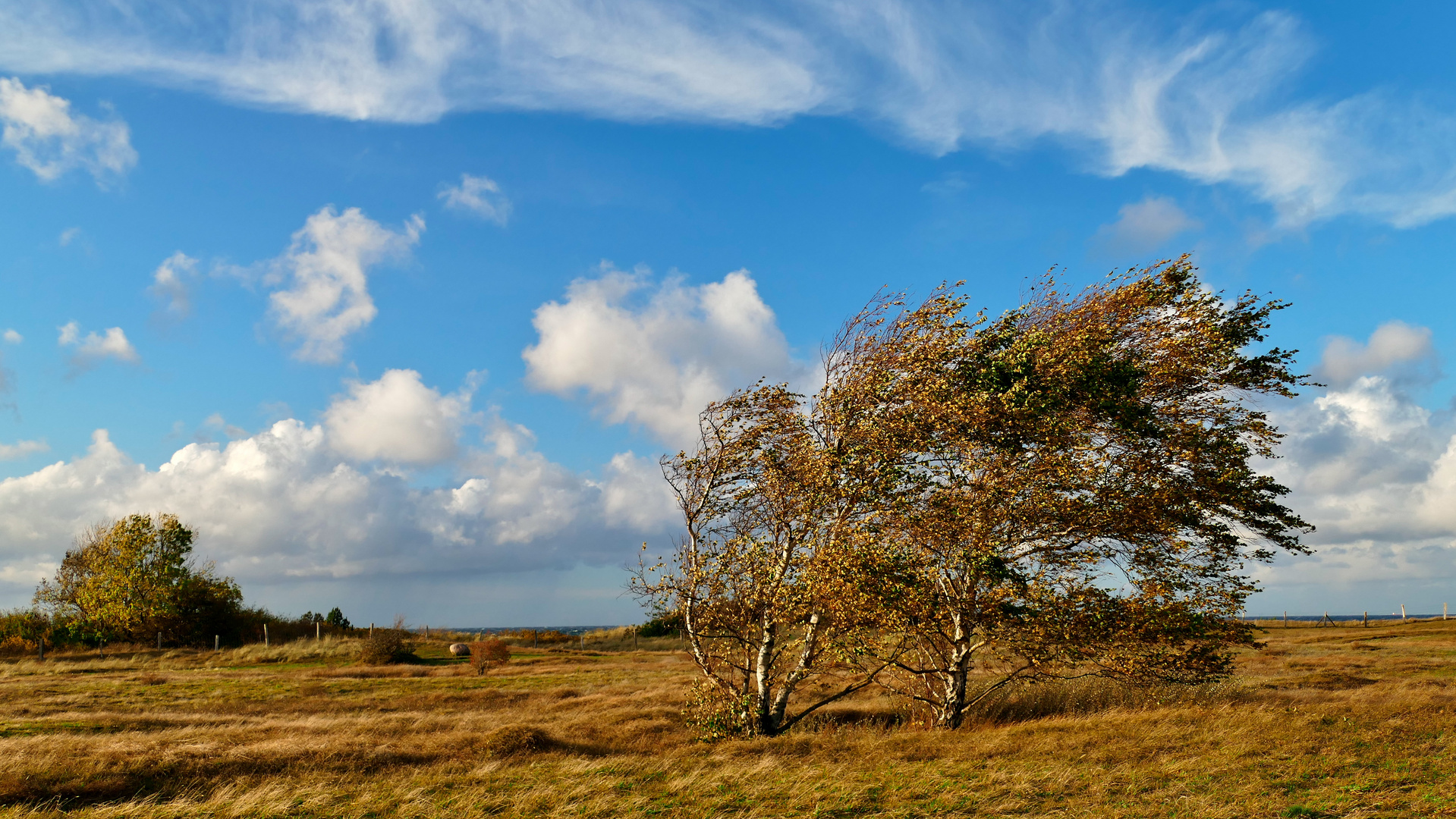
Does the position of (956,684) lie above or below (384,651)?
above

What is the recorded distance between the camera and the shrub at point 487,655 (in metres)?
44.8

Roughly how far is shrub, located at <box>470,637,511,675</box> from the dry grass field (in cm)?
1688

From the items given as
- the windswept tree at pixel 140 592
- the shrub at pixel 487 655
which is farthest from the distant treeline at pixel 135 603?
the shrub at pixel 487 655

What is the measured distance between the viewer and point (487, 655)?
4656cm

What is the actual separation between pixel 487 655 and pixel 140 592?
30667mm

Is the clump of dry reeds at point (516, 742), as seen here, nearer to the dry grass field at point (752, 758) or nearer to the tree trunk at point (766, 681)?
the dry grass field at point (752, 758)

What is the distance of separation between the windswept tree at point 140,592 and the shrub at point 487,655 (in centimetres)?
2747

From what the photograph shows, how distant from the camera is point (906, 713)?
71.8 feet

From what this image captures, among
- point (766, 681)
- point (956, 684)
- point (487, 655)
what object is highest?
point (766, 681)

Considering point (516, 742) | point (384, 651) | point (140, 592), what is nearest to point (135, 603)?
point (140, 592)

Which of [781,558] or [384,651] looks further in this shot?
[384,651]

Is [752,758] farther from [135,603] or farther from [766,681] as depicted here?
[135,603]

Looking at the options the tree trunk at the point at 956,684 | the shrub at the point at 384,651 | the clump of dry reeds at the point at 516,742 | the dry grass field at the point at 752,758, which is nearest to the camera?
the dry grass field at the point at 752,758

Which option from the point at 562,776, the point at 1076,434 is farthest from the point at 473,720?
the point at 1076,434
